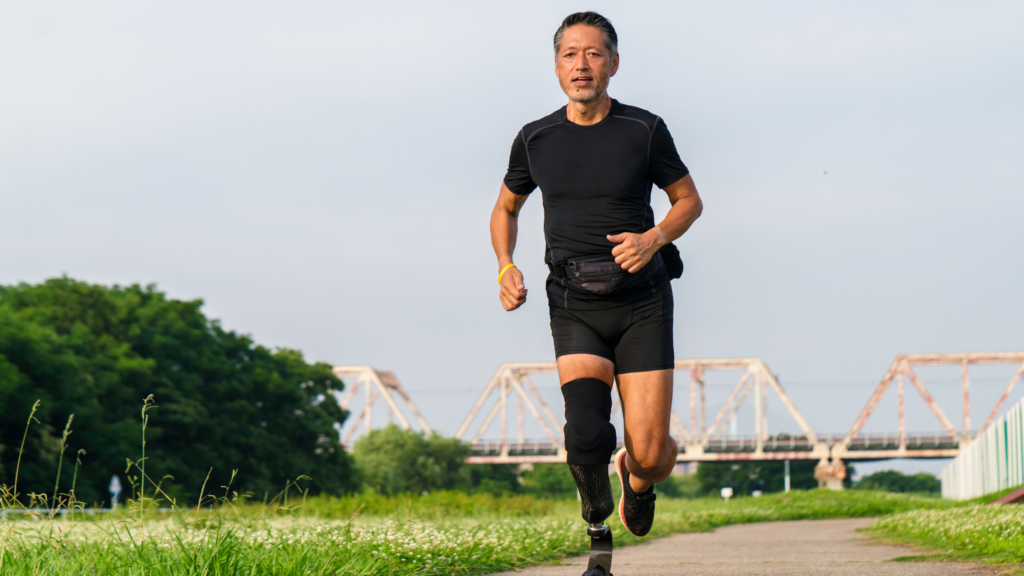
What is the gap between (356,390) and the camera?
111125mm

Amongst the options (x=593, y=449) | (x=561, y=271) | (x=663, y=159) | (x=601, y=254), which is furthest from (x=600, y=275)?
(x=593, y=449)

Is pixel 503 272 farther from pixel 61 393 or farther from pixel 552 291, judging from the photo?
pixel 61 393

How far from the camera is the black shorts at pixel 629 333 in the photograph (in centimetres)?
448

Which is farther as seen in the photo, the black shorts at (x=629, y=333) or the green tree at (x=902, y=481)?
the green tree at (x=902, y=481)

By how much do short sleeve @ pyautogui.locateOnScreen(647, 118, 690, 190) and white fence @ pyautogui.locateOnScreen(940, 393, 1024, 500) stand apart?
12133mm

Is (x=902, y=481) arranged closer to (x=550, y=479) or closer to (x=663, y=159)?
(x=550, y=479)

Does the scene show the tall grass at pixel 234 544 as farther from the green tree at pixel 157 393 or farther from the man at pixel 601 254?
the green tree at pixel 157 393

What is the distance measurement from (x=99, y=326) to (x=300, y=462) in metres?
10.3

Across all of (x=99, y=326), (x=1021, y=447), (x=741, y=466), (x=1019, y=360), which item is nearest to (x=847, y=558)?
(x=1021, y=447)

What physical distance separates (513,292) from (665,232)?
2.17 ft

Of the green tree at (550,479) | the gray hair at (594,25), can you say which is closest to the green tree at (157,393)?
the gray hair at (594,25)

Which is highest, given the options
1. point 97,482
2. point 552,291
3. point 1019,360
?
point 1019,360

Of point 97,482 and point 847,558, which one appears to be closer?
point 847,558

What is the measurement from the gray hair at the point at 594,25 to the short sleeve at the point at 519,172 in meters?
0.44
